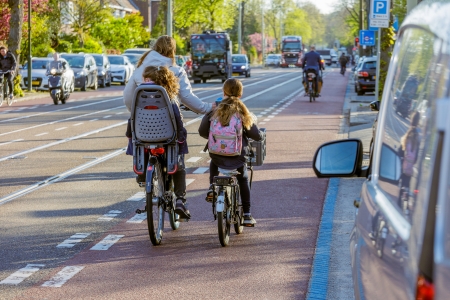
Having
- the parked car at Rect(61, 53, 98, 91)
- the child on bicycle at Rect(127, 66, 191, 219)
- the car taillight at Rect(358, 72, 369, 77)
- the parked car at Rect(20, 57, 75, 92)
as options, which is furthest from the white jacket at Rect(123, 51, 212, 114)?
the parked car at Rect(61, 53, 98, 91)

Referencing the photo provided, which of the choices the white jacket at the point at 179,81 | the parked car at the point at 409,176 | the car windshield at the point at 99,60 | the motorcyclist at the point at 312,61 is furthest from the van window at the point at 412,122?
the car windshield at the point at 99,60

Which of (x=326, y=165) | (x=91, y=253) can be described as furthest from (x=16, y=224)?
(x=326, y=165)

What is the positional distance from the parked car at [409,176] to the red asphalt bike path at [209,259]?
250 cm

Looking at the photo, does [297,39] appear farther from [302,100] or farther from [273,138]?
[273,138]

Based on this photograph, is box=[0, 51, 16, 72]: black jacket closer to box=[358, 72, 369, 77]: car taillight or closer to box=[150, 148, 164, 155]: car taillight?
box=[358, 72, 369, 77]: car taillight

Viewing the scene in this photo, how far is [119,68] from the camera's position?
4681 centimetres

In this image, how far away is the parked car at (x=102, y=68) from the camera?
4340 cm

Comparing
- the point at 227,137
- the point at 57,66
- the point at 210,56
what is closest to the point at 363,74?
the point at 57,66

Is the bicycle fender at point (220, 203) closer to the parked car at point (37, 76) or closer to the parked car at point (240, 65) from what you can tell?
the parked car at point (37, 76)

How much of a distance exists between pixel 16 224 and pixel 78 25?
2124 inches

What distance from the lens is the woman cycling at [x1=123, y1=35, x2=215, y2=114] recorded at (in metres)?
8.27

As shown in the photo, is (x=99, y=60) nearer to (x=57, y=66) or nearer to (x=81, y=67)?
(x=81, y=67)

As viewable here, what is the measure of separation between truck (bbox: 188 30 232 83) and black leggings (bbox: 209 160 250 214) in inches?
1714

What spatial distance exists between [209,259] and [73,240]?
1.32 meters
